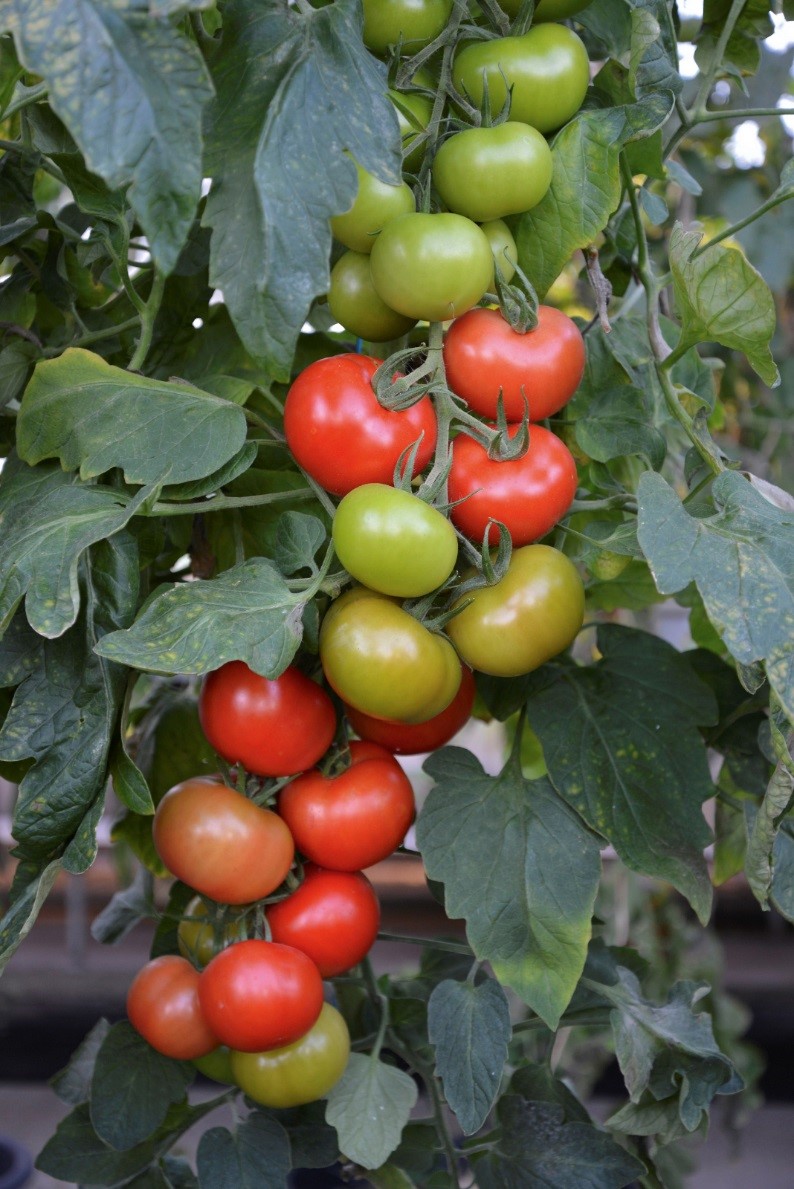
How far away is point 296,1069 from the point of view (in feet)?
1.86

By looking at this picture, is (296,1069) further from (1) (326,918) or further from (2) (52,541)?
(2) (52,541)

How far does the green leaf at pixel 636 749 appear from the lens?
1.82ft

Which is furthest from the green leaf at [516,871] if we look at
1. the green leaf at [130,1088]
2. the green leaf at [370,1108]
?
the green leaf at [130,1088]

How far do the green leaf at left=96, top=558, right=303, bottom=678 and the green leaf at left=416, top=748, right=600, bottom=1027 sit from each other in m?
0.15

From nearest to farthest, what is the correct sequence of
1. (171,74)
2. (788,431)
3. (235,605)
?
(171,74)
(235,605)
(788,431)

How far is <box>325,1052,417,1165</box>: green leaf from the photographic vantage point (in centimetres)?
57

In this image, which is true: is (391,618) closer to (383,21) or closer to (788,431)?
(383,21)

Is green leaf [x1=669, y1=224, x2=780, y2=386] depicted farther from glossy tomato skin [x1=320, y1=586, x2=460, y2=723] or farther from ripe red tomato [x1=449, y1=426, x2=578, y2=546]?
glossy tomato skin [x1=320, y1=586, x2=460, y2=723]

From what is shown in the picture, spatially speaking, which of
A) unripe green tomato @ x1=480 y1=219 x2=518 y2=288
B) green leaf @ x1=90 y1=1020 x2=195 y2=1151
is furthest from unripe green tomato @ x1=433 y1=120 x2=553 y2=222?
green leaf @ x1=90 y1=1020 x2=195 y2=1151

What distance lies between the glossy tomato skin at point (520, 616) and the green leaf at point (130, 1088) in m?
0.32

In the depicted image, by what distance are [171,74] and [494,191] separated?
0.54 feet

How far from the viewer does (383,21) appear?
1.64ft

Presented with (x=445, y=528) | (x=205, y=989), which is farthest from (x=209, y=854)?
(x=445, y=528)

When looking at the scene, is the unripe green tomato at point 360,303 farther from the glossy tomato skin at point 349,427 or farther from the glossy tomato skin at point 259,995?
the glossy tomato skin at point 259,995
